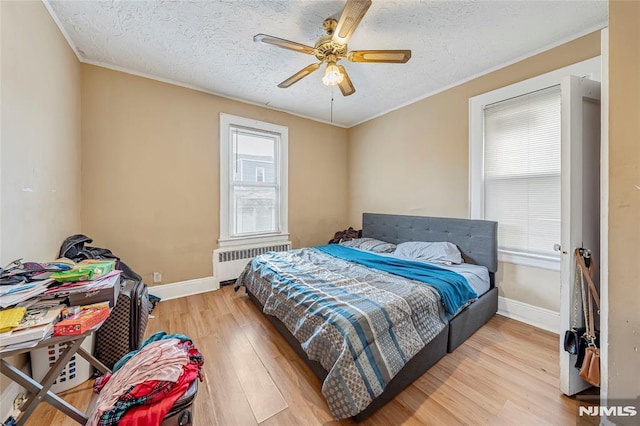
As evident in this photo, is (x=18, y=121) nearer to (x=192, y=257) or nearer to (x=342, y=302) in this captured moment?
(x=192, y=257)

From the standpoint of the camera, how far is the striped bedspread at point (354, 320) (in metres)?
1.28

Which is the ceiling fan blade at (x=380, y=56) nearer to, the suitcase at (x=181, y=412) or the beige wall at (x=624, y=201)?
the beige wall at (x=624, y=201)

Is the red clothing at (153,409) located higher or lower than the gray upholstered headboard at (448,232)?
lower

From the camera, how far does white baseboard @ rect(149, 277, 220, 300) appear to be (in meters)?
2.86

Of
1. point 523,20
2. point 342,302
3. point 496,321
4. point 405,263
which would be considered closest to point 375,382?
point 342,302

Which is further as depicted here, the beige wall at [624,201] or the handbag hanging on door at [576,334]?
the handbag hanging on door at [576,334]

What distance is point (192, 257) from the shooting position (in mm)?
3105

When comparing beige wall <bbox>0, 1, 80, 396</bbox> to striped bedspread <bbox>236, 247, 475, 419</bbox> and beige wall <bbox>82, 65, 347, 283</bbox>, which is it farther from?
striped bedspread <bbox>236, 247, 475, 419</bbox>

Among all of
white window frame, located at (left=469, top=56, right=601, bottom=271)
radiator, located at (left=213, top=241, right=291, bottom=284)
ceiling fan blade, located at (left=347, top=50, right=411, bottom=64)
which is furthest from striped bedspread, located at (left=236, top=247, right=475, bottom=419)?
ceiling fan blade, located at (left=347, top=50, right=411, bottom=64)

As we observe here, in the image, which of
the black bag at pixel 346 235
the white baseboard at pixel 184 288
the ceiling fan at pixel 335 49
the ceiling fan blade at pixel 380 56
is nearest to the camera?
the ceiling fan at pixel 335 49

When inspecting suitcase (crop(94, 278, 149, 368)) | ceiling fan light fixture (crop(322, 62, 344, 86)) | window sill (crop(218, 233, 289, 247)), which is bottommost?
suitcase (crop(94, 278, 149, 368))

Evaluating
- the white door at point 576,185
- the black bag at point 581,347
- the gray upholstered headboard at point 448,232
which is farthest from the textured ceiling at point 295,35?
the black bag at point 581,347

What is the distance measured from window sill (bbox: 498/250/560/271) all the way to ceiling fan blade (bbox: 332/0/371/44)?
105 inches

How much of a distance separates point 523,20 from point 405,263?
2.33 meters
